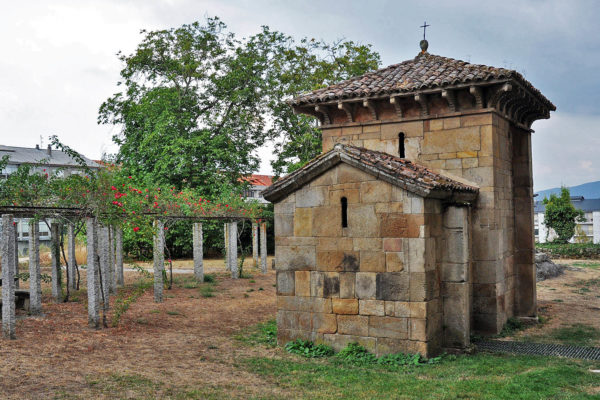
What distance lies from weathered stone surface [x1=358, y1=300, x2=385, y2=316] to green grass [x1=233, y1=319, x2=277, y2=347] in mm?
2062

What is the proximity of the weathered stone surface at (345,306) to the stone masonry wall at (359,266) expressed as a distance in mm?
18

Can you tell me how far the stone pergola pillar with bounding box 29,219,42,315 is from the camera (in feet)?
39.1

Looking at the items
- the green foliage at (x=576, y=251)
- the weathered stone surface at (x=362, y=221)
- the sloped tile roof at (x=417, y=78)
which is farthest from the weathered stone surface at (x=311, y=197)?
the green foliage at (x=576, y=251)

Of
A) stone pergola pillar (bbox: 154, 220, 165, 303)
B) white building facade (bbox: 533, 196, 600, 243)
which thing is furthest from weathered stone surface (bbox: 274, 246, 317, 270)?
white building facade (bbox: 533, 196, 600, 243)

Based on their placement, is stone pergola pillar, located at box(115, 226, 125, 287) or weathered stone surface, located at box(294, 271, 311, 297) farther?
stone pergola pillar, located at box(115, 226, 125, 287)

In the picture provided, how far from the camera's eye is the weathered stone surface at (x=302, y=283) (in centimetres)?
994

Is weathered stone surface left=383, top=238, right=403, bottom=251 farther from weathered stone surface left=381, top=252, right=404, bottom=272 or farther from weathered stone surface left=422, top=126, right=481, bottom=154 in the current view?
weathered stone surface left=422, top=126, right=481, bottom=154

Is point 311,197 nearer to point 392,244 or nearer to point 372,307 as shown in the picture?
point 392,244

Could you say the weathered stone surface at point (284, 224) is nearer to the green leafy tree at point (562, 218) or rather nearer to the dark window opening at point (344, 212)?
the dark window opening at point (344, 212)

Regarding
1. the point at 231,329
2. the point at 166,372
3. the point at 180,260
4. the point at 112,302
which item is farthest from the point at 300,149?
the point at 166,372

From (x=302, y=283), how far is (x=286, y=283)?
350 millimetres

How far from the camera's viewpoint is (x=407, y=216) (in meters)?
9.15

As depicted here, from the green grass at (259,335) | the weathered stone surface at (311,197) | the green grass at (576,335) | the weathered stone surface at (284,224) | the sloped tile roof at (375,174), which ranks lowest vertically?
the green grass at (576,335)

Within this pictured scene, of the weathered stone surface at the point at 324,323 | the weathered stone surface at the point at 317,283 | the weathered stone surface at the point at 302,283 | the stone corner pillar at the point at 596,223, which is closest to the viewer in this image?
the weathered stone surface at the point at 324,323
